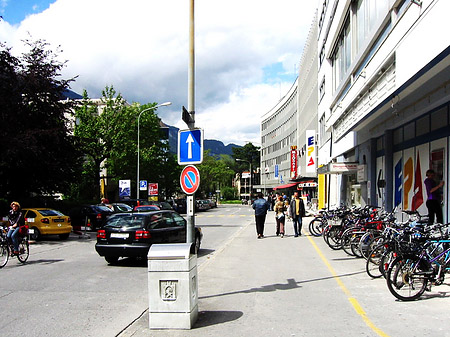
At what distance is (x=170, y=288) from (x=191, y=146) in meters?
2.84

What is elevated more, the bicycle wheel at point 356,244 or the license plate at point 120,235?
the license plate at point 120,235

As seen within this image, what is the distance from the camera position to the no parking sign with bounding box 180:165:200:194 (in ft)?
25.3

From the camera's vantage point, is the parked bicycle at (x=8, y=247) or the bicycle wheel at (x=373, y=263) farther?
the parked bicycle at (x=8, y=247)

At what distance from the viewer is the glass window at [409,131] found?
50.6 feet

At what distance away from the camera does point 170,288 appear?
5.72 metres

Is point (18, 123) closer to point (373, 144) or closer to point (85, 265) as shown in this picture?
point (85, 265)

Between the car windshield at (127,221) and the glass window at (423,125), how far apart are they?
914 cm

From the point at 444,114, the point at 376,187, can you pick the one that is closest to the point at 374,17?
the point at 444,114

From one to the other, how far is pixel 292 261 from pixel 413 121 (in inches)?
285

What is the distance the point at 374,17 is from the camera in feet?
52.4

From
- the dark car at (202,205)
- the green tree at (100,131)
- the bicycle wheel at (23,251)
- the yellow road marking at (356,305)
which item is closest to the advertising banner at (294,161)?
the dark car at (202,205)

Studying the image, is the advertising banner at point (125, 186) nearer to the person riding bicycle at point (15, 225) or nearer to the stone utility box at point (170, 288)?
the person riding bicycle at point (15, 225)

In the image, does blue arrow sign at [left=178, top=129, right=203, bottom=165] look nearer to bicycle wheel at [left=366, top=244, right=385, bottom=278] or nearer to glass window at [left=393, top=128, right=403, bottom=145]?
bicycle wheel at [left=366, top=244, right=385, bottom=278]

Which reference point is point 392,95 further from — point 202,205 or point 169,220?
point 202,205
